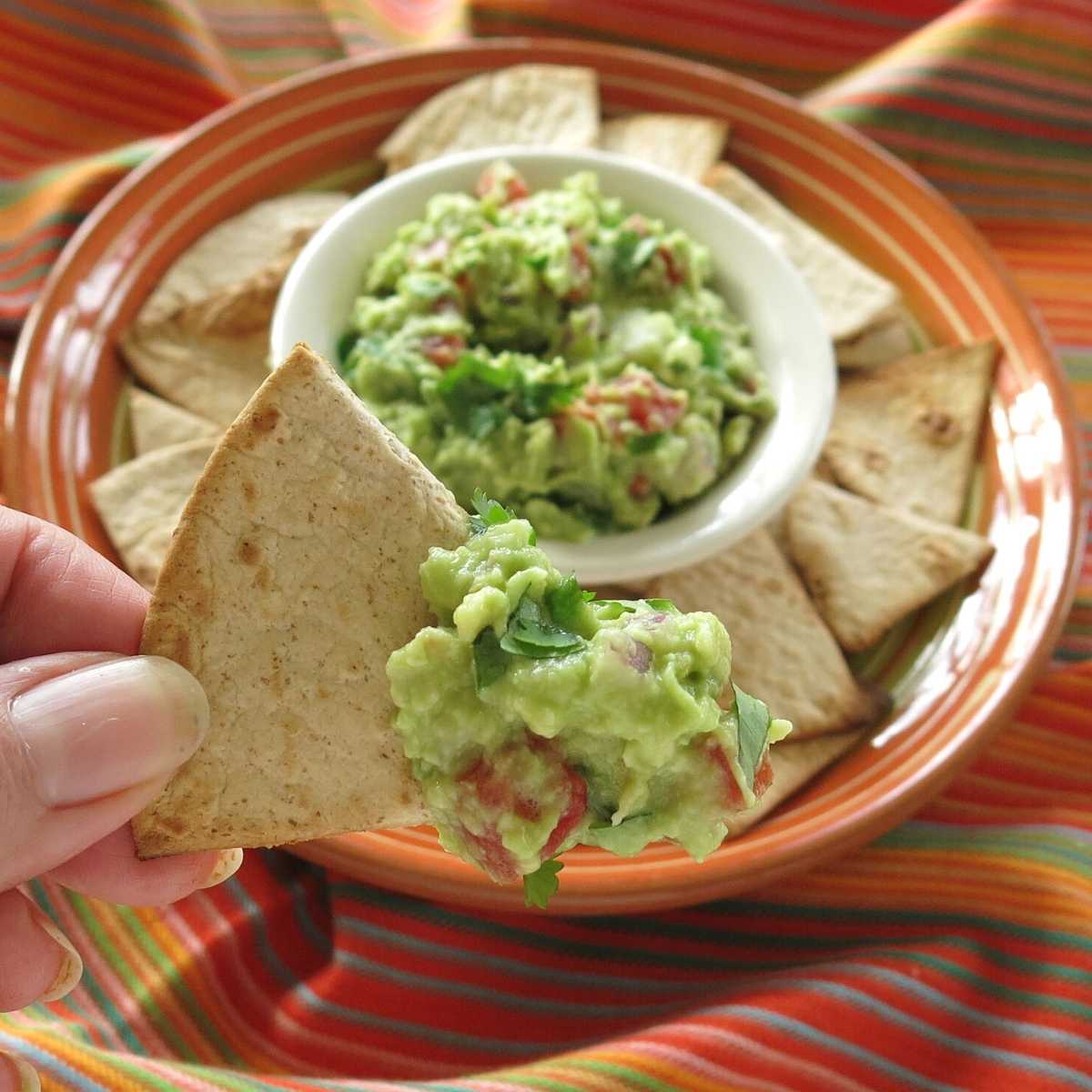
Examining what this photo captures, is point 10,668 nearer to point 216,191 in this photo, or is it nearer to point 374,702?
point 374,702

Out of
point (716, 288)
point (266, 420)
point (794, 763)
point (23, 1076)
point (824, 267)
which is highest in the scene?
point (824, 267)

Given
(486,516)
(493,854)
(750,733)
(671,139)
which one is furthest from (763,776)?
(671,139)

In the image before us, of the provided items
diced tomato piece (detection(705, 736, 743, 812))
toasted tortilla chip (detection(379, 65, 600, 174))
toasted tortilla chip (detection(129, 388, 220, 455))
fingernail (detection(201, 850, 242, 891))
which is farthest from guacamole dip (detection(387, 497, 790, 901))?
toasted tortilla chip (detection(379, 65, 600, 174))

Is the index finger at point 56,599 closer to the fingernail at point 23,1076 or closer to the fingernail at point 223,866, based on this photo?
the fingernail at point 223,866

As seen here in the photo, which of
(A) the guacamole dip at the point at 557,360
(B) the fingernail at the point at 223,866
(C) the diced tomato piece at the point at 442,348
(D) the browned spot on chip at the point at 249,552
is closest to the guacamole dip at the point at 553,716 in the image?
(D) the browned spot on chip at the point at 249,552

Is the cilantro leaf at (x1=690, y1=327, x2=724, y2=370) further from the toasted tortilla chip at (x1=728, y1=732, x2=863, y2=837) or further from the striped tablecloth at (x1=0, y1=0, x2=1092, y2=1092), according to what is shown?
the striped tablecloth at (x1=0, y1=0, x2=1092, y2=1092)

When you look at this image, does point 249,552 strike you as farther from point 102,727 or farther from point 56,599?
point 56,599
